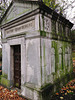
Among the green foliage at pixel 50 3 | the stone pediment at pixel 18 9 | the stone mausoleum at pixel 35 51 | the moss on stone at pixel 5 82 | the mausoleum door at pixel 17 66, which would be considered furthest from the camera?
the green foliage at pixel 50 3

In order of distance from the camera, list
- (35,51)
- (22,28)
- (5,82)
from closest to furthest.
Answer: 1. (35,51)
2. (22,28)
3. (5,82)

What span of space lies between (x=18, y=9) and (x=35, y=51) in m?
2.21

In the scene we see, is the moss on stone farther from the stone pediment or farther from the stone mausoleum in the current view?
the stone pediment

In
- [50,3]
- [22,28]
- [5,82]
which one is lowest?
[5,82]

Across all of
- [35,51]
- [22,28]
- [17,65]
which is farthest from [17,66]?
[22,28]

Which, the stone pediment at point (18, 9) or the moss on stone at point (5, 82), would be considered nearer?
the stone pediment at point (18, 9)

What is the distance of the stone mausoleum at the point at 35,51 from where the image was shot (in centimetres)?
308

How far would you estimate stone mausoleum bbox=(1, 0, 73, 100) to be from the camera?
3.08 meters

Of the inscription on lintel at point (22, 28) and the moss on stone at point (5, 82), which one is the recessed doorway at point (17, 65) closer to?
the moss on stone at point (5, 82)

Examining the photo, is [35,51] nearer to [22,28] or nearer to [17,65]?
[22,28]

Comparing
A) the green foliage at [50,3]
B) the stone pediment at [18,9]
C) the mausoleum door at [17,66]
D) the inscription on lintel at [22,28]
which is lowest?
the mausoleum door at [17,66]

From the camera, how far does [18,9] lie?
389 centimetres

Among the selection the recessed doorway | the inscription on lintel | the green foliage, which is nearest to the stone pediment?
the inscription on lintel

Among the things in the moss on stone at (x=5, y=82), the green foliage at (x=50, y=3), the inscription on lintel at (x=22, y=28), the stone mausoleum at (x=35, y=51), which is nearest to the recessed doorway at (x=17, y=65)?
the stone mausoleum at (x=35, y=51)
